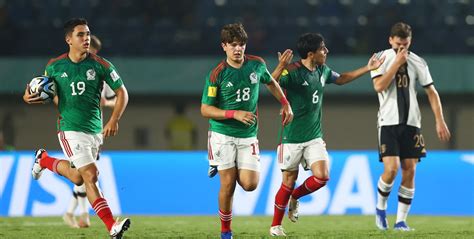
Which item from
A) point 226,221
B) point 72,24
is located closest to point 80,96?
point 72,24

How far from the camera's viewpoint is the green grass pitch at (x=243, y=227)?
10109 millimetres

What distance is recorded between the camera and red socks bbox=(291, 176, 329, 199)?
1020cm

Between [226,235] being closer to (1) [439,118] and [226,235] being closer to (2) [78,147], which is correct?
(2) [78,147]

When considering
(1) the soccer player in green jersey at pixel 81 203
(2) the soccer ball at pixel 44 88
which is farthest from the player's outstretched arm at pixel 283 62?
(1) the soccer player in green jersey at pixel 81 203

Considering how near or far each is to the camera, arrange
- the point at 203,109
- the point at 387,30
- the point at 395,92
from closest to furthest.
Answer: the point at 203,109, the point at 395,92, the point at 387,30

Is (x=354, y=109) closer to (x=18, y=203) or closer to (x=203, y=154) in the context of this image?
(x=203, y=154)

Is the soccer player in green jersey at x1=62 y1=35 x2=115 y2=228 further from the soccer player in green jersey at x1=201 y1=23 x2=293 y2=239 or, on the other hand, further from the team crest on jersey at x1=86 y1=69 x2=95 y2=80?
the soccer player in green jersey at x1=201 y1=23 x2=293 y2=239

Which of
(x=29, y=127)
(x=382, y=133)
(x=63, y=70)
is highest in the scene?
(x=63, y=70)

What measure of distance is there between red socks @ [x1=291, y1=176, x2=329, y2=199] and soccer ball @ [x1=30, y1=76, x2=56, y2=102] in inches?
106

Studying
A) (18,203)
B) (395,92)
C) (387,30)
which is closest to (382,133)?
(395,92)

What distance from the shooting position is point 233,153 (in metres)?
9.38

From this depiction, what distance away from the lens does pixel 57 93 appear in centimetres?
953

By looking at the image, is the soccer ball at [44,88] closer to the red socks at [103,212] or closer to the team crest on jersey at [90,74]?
the team crest on jersey at [90,74]

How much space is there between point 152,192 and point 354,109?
23.4ft
